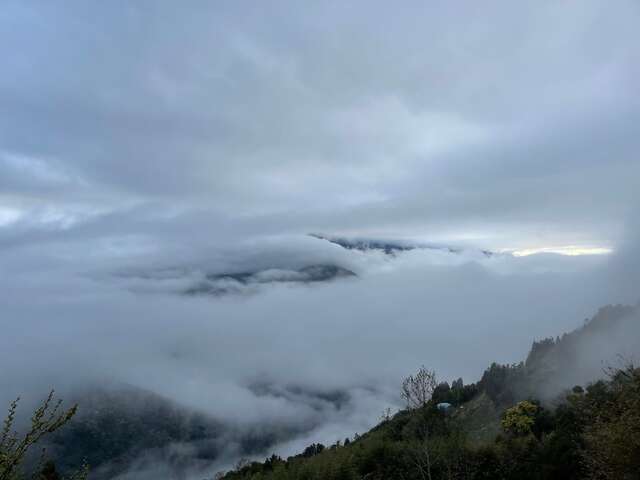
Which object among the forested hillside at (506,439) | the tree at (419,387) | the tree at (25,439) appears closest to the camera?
the tree at (25,439)

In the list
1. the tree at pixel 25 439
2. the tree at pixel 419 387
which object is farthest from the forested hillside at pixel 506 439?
the tree at pixel 25 439

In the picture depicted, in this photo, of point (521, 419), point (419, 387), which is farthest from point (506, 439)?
point (419, 387)

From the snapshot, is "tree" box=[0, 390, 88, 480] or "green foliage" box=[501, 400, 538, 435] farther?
"green foliage" box=[501, 400, 538, 435]

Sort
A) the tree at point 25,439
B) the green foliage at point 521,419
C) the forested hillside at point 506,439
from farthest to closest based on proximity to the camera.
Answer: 1. the green foliage at point 521,419
2. the forested hillside at point 506,439
3. the tree at point 25,439

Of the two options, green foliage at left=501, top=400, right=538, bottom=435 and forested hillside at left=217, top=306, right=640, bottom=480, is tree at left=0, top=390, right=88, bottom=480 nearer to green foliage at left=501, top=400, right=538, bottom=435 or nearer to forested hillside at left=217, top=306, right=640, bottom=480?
forested hillside at left=217, top=306, right=640, bottom=480

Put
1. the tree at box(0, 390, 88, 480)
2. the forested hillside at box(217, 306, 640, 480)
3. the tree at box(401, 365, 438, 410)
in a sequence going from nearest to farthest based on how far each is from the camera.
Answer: the tree at box(0, 390, 88, 480)
the forested hillside at box(217, 306, 640, 480)
the tree at box(401, 365, 438, 410)

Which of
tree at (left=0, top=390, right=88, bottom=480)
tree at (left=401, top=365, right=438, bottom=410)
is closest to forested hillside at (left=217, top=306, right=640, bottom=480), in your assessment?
tree at (left=401, top=365, right=438, bottom=410)

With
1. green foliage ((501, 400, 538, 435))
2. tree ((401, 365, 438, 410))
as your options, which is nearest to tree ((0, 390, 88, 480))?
tree ((401, 365, 438, 410))

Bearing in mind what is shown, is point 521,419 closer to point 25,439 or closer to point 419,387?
point 419,387

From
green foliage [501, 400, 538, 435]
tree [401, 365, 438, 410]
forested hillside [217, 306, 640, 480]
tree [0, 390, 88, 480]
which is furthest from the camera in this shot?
green foliage [501, 400, 538, 435]

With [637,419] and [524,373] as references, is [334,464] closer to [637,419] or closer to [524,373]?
[637,419]

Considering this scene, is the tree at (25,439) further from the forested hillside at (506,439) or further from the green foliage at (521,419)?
the green foliage at (521,419)

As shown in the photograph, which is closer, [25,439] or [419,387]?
[25,439]

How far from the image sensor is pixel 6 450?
8.76 m
